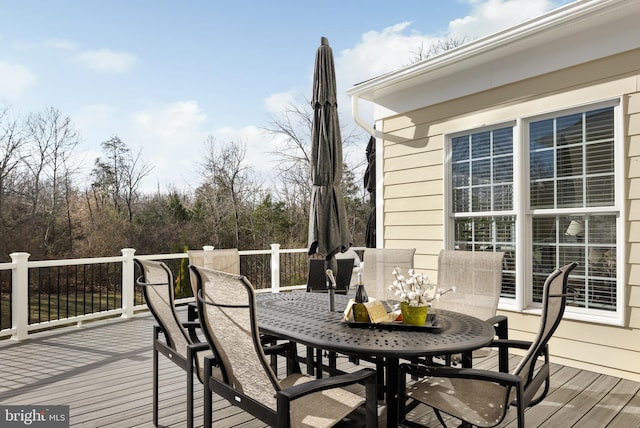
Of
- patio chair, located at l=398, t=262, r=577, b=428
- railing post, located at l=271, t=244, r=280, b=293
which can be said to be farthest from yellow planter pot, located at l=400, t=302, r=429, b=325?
railing post, located at l=271, t=244, r=280, b=293

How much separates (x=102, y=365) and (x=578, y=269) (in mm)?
4607

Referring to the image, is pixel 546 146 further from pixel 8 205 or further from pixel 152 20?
pixel 8 205

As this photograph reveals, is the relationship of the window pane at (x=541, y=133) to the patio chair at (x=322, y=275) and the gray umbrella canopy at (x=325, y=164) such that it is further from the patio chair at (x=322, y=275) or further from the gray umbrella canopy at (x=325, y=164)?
the patio chair at (x=322, y=275)

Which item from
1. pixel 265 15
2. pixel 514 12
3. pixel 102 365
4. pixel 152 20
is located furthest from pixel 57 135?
pixel 514 12

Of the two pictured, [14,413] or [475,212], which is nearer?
[14,413]

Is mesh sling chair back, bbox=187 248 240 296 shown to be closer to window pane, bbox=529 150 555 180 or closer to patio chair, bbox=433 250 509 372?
patio chair, bbox=433 250 509 372

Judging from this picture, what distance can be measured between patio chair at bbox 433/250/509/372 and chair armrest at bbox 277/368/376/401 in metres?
1.57

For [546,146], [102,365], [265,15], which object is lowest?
[102,365]

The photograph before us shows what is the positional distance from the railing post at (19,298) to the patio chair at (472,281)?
4537 mm

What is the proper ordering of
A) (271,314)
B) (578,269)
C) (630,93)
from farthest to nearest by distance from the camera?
(578,269), (630,93), (271,314)

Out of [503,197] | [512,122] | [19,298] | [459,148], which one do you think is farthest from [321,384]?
[19,298]

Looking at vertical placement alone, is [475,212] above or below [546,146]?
below

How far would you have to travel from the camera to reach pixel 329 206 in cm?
393

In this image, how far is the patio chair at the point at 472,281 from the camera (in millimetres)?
3258
